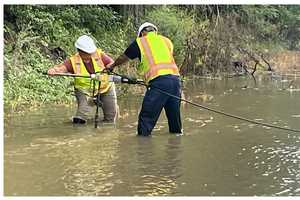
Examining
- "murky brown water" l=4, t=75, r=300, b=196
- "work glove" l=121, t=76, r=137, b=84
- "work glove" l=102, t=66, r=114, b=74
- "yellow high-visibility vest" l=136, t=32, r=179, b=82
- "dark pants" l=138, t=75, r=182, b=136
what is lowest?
"murky brown water" l=4, t=75, r=300, b=196

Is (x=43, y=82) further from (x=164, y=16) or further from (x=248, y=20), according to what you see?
(x=248, y=20)

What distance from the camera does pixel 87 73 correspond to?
9555mm

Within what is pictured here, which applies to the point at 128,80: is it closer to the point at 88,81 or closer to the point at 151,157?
the point at 88,81

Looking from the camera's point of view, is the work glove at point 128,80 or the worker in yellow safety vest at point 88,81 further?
the worker in yellow safety vest at point 88,81

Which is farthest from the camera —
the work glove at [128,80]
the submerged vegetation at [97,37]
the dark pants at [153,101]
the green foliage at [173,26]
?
the green foliage at [173,26]

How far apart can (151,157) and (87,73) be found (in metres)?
2.93

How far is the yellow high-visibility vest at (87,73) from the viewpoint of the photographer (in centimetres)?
955

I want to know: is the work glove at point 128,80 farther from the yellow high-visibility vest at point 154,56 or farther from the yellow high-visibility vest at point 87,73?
the yellow high-visibility vest at point 87,73

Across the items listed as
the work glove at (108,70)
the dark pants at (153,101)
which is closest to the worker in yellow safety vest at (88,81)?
the work glove at (108,70)

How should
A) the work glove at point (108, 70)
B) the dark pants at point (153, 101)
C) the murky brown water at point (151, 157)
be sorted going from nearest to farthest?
the murky brown water at point (151, 157), the dark pants at point (153, 101), the work glove at point (108, 70)

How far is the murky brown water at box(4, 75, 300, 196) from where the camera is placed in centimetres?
Result: 567

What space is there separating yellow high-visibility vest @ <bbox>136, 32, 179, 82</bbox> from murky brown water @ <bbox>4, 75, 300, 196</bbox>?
90 cm

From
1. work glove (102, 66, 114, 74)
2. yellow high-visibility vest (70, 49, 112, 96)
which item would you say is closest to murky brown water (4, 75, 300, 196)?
yellow high-visibility vest (70, 49, 112, 96)

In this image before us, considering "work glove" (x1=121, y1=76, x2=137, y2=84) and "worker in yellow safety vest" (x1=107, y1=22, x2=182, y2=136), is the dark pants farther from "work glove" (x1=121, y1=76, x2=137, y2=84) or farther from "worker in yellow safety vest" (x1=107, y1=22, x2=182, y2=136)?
"work glove" (x1=121, y1=76, x2=137, y2=84)
